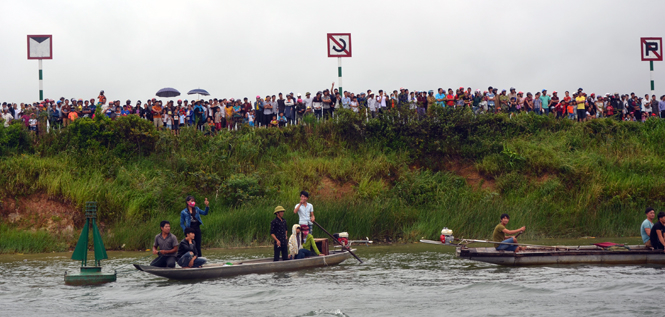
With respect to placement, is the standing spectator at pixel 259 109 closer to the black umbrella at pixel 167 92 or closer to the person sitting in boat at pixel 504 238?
the black umbrella at pixel 167 92

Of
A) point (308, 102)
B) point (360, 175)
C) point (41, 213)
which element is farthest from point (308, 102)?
point (41, 213)

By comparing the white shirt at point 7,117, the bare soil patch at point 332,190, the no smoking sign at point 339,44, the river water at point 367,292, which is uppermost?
the no smoking sign at point 339,44

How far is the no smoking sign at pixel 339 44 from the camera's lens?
32.9 metres

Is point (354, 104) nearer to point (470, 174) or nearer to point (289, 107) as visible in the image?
point (289, 107)

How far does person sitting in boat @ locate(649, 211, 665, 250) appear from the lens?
17500mm

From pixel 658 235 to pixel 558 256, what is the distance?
263cm

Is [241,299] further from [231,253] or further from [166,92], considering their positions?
[166,92]

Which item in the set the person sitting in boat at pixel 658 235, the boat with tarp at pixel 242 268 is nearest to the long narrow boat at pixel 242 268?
the boat with tarp at pixel 242 268

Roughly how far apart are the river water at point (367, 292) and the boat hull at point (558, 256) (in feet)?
0.66

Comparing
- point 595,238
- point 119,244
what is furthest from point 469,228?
point 119,244

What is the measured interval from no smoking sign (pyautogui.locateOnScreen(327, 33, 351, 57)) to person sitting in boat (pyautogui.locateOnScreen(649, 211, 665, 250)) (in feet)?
60.9

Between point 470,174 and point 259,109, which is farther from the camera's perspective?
point 259,109

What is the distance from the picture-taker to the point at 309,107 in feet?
112

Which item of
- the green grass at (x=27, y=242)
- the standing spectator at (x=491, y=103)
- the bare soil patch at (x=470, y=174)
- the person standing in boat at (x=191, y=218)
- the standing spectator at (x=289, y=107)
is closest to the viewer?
the person standing in boat at (x=191, y=218)
